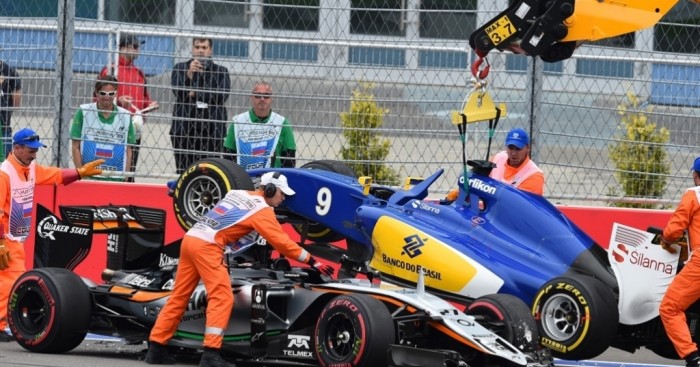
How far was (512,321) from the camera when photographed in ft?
31.7

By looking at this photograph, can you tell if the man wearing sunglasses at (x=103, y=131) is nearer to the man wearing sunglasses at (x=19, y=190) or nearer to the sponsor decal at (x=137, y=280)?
the man wearing sunglasses at (x=19, y=190)

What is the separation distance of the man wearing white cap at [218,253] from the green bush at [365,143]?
3.12m

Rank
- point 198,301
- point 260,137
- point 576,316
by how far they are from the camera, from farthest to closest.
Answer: point 260,137
point 198,301
point 576,316

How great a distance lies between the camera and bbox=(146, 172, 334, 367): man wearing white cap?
10133 millimetres

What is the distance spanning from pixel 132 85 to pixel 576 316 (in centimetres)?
518

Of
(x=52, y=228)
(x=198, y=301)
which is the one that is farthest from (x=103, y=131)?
(x=198, y=301)

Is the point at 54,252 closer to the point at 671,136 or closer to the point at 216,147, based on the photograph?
the point at 216,147

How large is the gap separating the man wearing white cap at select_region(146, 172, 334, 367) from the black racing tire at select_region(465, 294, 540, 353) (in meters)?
1.22

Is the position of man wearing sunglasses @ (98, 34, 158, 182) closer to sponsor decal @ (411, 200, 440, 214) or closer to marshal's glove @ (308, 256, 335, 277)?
sponsor decal @ (411, 200, 440, 214)

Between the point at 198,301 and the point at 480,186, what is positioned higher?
the point at 480,186

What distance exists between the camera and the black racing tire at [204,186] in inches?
457

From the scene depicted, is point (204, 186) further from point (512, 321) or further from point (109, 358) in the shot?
point (512, 321)

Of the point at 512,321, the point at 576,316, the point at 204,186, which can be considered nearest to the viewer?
the point at 512,321

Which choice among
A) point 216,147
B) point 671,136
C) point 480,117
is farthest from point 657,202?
point 216,147
